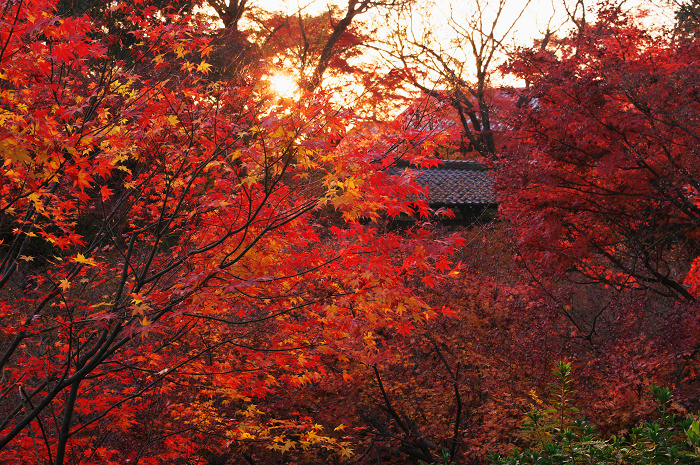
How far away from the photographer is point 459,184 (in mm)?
20266

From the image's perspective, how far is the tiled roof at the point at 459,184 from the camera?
18.5m

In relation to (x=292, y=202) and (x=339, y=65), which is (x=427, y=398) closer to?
(x=292, y=202)

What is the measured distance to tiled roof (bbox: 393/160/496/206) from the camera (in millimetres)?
18547

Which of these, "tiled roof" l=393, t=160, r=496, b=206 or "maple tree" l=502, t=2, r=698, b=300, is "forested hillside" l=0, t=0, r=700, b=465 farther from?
"tiled roof" l=393, t=160, r=496, b=206

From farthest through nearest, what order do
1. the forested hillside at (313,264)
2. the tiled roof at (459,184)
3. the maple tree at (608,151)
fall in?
the tiled roof at (459,184) < the maple tree at (608,151) < the forested hillside at (313,264)

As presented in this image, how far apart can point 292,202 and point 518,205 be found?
217 inches

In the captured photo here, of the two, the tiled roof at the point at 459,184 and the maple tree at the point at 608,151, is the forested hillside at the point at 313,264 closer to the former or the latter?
the maple tree at the point at 608,151

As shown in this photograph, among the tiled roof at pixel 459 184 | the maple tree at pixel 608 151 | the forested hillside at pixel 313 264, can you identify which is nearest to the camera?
the forested hillside at pixel 313 264

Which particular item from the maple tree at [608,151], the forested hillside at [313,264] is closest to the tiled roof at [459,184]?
the forested hillside at [313,264]

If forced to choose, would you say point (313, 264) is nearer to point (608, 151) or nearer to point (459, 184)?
point (608, 151)

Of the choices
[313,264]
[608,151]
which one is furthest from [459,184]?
[313,264]

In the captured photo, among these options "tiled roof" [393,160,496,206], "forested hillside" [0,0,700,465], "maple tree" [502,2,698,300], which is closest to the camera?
"forested hillside" [0,0,700,465]

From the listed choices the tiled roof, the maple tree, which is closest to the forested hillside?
the maple tree

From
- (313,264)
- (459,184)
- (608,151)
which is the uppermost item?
(459,184)
